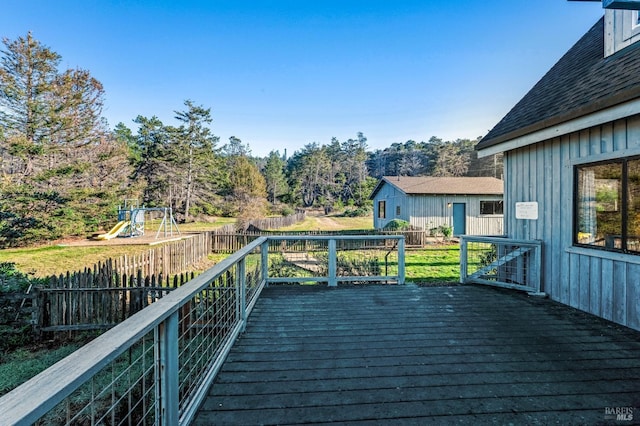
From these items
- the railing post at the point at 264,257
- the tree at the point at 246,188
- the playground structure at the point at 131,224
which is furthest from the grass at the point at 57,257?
the tree at the point at 246,188

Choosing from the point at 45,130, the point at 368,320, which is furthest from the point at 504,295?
the point at 45,130

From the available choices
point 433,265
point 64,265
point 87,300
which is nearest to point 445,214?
point 433,265

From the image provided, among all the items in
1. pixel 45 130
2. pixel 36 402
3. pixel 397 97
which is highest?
pixel 397 97

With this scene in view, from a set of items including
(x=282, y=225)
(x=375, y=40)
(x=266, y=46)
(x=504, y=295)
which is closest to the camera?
(x=504, y=295)

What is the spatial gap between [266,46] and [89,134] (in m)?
12.2

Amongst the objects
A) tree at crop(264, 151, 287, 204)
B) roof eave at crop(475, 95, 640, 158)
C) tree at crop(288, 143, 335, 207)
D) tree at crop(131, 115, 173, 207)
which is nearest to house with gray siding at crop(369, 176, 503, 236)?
roof eave at crop(475, 95, 640, 158)

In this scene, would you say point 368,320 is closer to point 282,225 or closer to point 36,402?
point 36,402

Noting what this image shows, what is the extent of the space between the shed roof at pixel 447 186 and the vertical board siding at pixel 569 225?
1183cm

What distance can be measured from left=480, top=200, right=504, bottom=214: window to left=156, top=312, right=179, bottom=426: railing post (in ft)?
60.3

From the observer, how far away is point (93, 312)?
5238 mm

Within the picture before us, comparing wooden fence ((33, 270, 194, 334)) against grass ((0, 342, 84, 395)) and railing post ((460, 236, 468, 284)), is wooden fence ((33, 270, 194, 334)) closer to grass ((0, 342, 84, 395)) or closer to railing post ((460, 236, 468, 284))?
grass ((0, 342, 84, 395))

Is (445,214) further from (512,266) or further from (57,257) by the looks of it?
(57,257)

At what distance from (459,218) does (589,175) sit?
13.9 meters

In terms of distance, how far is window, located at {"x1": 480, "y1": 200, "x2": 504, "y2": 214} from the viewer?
57.1 ft
